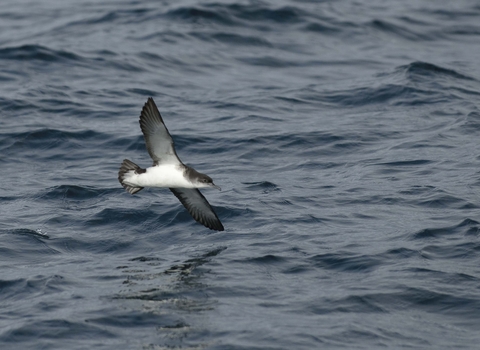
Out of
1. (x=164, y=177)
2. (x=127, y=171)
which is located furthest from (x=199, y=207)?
(x=127, y=171)

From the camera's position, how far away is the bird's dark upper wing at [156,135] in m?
9.06

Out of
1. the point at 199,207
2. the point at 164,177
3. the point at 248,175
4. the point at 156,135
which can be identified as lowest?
the point at 248,175

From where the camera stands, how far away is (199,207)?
10367 mm

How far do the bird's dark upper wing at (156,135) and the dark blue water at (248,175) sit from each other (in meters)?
1.17

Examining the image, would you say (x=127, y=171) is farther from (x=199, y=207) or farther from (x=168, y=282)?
(x=168, y=282)

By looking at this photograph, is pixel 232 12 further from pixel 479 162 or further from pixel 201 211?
pixel 201 211

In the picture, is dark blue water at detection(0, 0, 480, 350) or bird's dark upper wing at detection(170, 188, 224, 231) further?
bird's dark upper wing at detection(170, 188, 224, 231)

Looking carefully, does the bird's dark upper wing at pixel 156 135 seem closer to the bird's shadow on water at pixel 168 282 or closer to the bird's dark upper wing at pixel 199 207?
the bird's dark upper wing at pixel 199 207

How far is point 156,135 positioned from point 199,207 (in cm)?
140

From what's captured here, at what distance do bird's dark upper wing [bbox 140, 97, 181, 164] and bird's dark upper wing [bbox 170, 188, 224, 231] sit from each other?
782 millimetres

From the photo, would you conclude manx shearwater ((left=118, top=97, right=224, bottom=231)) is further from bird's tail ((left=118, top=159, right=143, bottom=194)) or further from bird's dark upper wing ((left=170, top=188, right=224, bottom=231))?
bird's dark upper wing ((left=170, top=188, right=224, bottom=231))

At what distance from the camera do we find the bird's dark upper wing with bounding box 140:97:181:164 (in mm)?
9062

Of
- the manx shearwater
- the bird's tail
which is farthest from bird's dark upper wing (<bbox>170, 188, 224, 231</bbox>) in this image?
the bird's tail

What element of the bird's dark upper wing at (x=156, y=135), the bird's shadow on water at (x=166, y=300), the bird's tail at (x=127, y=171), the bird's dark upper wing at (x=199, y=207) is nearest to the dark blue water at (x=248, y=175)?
the bird's shadow on water at (x=166, y=300)
